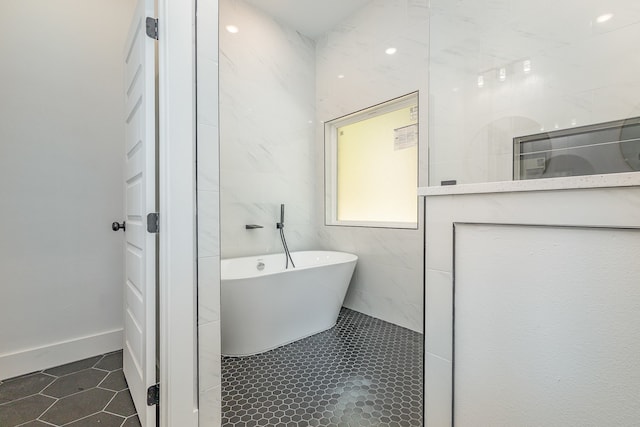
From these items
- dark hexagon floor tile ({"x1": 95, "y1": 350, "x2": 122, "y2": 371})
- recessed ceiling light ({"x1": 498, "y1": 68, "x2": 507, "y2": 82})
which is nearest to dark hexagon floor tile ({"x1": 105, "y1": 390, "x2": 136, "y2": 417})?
dark hexagon floor tile ({"x1": 95, "y1": 350, "x2": 122, "y2": 371})

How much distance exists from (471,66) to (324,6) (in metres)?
1.63

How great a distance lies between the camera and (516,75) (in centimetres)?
183

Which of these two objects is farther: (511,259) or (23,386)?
(23,386)

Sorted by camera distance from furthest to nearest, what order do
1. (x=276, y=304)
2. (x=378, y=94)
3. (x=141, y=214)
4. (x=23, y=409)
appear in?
(x=378, y=94), (x=276, y=304), (x=23, y=409), (x=141, y=214)

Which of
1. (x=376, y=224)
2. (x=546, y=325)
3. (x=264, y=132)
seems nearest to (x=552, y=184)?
(x=546, y=325)

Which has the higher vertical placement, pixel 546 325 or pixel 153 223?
pixel 153 223

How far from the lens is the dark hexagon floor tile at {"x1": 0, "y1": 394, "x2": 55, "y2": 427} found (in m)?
1.36

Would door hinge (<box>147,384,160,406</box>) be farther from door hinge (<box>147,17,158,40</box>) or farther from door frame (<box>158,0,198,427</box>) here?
door hinge (<box>147,17,158,40</box>)

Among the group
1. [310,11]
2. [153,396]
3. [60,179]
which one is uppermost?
[310,11]

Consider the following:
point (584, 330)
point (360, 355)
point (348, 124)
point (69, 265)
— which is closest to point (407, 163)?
point (348, 124)

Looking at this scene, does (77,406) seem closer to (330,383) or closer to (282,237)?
(330,383)

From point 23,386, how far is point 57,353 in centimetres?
25

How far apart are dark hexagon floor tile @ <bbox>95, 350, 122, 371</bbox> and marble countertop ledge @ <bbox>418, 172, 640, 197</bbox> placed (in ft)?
7.11

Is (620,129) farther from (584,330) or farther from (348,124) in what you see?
(348,124)
